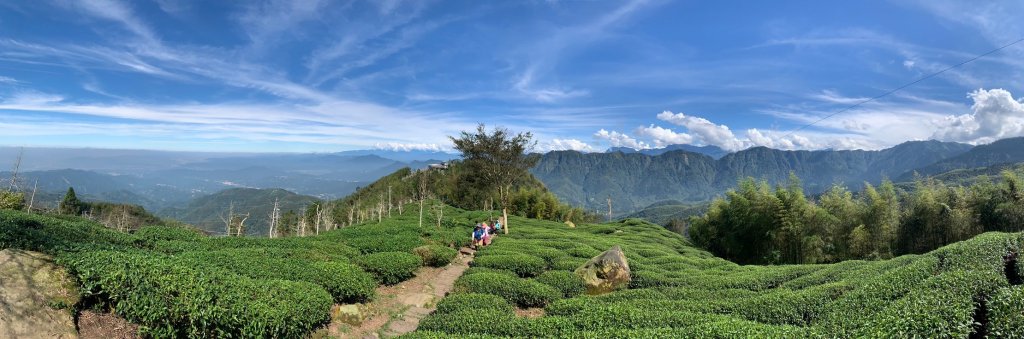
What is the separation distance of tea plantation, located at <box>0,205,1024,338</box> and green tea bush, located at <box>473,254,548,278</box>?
10 cm

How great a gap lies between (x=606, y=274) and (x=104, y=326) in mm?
17161

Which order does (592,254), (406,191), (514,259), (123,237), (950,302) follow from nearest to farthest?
(950,302), (123,237), (514,259), (592,254), (406,191)

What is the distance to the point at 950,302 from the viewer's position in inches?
372

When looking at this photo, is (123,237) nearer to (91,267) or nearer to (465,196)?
(91,267)

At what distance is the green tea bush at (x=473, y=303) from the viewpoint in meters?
14.8

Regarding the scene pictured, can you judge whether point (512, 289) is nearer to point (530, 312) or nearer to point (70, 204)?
point (530, 312)

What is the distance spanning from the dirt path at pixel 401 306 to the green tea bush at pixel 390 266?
1.07 feet

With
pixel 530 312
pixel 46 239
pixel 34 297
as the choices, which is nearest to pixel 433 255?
pixel 530 312

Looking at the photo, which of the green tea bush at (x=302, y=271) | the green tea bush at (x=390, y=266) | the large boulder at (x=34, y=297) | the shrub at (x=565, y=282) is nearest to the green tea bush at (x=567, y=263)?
the shrub at (x=565, y=282)

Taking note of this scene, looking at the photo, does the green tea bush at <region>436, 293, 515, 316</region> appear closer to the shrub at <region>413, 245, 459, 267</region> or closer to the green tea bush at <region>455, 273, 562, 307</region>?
the green tea bush at <region>455, 273, 562, 307</region>

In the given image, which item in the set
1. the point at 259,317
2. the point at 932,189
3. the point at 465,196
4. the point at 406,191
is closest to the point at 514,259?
the point at 259,317

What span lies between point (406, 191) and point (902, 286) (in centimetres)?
10390

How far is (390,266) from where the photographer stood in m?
18.8

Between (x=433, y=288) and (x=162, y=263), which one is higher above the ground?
(x=162, y=263)
